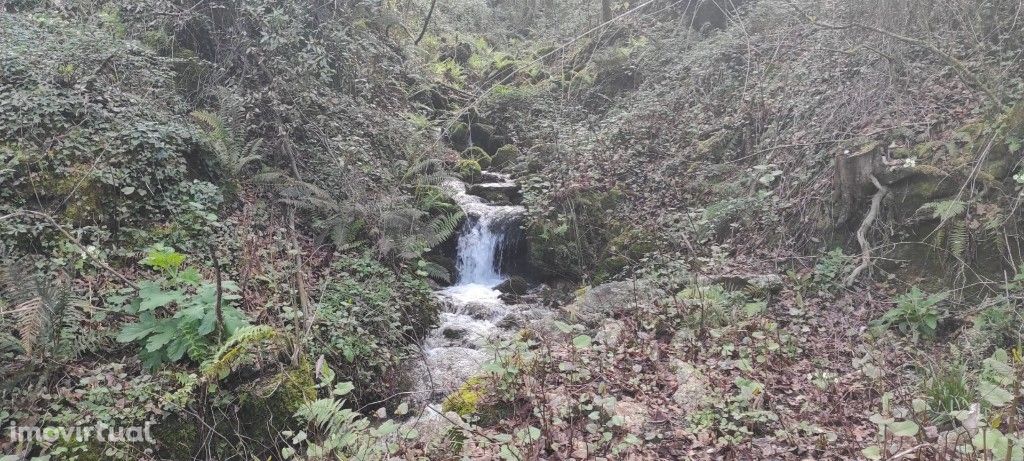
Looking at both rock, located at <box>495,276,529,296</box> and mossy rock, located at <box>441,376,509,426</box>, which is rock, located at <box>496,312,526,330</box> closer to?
rock, located at <box>495,276,529,296</box>

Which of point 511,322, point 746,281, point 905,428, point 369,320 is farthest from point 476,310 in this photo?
point 905,428

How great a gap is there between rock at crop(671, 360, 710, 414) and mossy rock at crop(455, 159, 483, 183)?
326 inches

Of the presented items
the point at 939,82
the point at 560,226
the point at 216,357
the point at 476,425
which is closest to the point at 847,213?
the point at 939,82

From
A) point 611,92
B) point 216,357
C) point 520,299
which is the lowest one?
point 520,299

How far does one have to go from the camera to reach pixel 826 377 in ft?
13.9

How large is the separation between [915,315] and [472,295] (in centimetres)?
631

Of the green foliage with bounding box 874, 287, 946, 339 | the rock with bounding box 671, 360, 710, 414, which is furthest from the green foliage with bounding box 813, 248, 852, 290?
the rock with bounding box 671, 360, 710, 414

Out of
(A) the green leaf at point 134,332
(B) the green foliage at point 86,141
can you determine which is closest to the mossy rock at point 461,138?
(B) the green foliage at point 86,141

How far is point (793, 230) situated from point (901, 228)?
121 cm

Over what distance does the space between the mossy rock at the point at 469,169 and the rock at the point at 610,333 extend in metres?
7.06

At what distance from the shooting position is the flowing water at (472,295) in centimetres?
654

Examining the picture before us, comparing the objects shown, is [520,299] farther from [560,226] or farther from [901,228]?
[901,228]

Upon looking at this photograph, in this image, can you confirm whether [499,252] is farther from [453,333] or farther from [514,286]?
[453,333]

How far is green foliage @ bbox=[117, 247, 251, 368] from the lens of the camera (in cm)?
474
